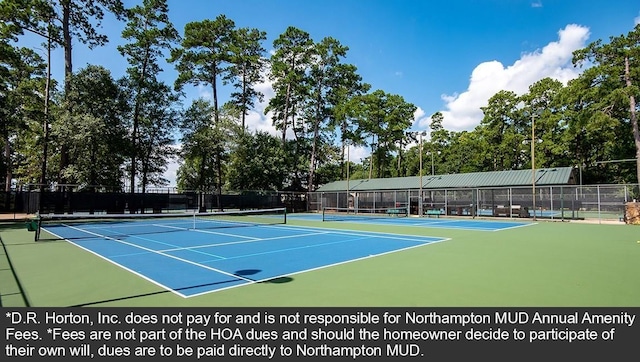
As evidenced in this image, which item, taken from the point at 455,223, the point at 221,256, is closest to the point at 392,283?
the point at 221,256

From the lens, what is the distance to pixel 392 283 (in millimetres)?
6102

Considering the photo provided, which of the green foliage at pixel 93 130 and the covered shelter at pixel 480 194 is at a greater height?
the green foliage at pixel 93 130

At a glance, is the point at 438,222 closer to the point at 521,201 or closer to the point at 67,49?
the point at 521,201

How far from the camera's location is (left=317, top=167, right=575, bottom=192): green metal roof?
27225mm

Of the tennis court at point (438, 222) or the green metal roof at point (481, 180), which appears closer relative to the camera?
the tennis court at point (438, 222)

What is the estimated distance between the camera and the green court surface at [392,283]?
5.05 metres

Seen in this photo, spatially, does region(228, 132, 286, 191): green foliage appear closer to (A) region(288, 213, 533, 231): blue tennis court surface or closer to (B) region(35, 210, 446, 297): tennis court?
(A) region(288, 213, 533, 231): blue tennis court surface

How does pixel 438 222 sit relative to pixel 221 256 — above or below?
below

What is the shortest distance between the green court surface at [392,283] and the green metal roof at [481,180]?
20.3m

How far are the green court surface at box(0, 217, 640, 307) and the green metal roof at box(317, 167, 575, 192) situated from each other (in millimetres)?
20347

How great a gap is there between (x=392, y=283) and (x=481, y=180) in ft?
92.3

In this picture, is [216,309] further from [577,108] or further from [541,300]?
[577,108]

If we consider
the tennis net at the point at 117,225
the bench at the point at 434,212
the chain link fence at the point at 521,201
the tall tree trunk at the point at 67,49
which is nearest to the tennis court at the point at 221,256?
the tennis net at the point at 117,225

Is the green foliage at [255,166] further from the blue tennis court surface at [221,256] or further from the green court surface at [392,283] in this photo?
the green court surface at [392,283]
